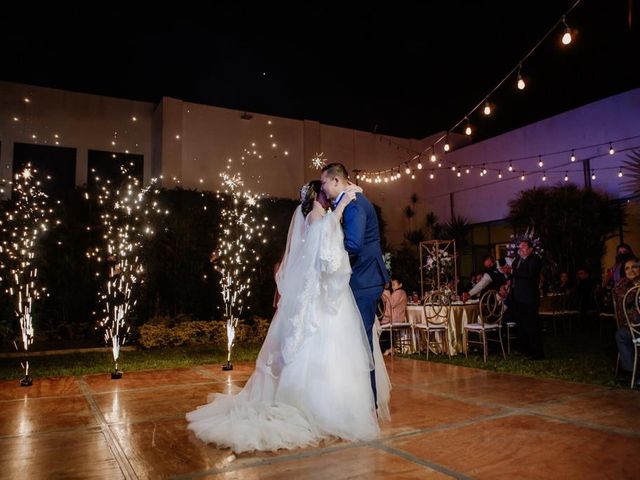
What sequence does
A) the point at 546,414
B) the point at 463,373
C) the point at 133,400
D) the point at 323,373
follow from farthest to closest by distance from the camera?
the point at 463,373
the point at 133,400
the point at 546,414
the point at 323,373

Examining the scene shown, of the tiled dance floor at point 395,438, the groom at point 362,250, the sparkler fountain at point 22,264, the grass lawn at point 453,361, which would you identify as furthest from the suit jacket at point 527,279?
the sparkler fountain at point 22,264

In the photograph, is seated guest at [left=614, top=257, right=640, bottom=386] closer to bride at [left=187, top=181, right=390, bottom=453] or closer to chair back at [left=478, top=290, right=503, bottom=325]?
chair back at [left=478, top=290, right=503, bottom=325]

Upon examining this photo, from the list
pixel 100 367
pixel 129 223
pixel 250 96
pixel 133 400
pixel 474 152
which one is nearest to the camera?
A: pixel 133 400

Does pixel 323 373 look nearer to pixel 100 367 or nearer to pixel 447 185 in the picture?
pixel 100 367

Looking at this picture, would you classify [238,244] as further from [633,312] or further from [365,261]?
[633,312]

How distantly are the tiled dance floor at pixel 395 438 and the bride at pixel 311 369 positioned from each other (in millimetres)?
118

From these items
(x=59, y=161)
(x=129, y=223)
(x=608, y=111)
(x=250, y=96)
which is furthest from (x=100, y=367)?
(x=608, y=111)

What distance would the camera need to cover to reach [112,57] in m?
11.3

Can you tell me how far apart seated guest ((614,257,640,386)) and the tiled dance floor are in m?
0.59

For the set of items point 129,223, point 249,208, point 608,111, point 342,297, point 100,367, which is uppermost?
point 608,111

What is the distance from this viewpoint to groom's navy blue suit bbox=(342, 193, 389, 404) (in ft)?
10.3

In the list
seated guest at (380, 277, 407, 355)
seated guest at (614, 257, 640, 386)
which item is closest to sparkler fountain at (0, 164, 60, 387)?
seated guest at (380, 277, 407, 355)

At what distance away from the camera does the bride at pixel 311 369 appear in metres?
2.79

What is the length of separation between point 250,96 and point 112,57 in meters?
3.62
